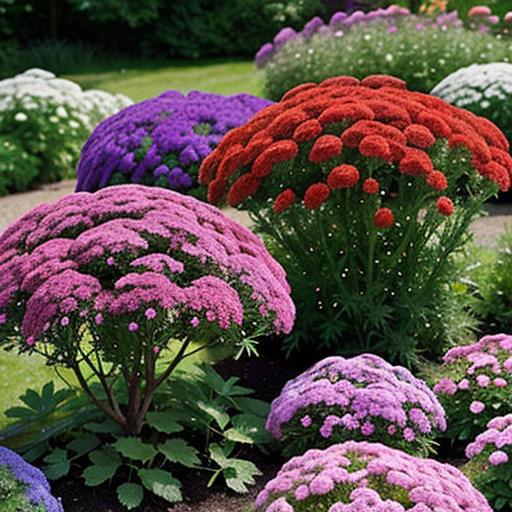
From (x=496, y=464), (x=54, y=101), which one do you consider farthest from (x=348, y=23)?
(x=496, y=464)

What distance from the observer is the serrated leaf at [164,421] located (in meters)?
4.79

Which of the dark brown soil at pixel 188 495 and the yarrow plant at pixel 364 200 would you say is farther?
the yarrow plant at pixel 364 200

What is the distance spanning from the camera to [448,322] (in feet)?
20.1

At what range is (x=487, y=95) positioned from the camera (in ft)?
34.4

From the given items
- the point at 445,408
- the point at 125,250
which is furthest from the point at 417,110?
the point at 125,250

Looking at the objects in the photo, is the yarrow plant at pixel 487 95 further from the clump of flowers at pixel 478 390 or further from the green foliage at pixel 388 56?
the clump of flowers at pixel 478 390

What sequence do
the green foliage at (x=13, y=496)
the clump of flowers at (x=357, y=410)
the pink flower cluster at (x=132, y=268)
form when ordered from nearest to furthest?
the green foliage at (x=13, y=496) → the pink flower cluster at (x=132, y=268) → the clump of flowers at (x=357, y=410)

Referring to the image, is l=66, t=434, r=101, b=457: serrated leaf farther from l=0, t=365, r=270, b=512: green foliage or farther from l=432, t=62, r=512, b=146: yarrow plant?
l=432, t=62, r=512, b=146: yarrow plant

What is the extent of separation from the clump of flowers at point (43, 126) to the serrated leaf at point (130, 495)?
709 centimetres

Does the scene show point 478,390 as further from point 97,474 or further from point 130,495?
point 97,474

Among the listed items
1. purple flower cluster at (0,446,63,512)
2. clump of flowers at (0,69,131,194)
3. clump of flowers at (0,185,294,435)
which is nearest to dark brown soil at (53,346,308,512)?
clump of flowers at (0,185,294,435)

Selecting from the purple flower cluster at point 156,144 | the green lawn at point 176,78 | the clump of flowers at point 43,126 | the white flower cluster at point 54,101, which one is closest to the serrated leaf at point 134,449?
the purple flower cluster at point 156,144

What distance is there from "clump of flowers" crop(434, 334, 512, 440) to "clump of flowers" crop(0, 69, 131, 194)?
7033 millimetres

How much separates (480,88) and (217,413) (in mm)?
6708
